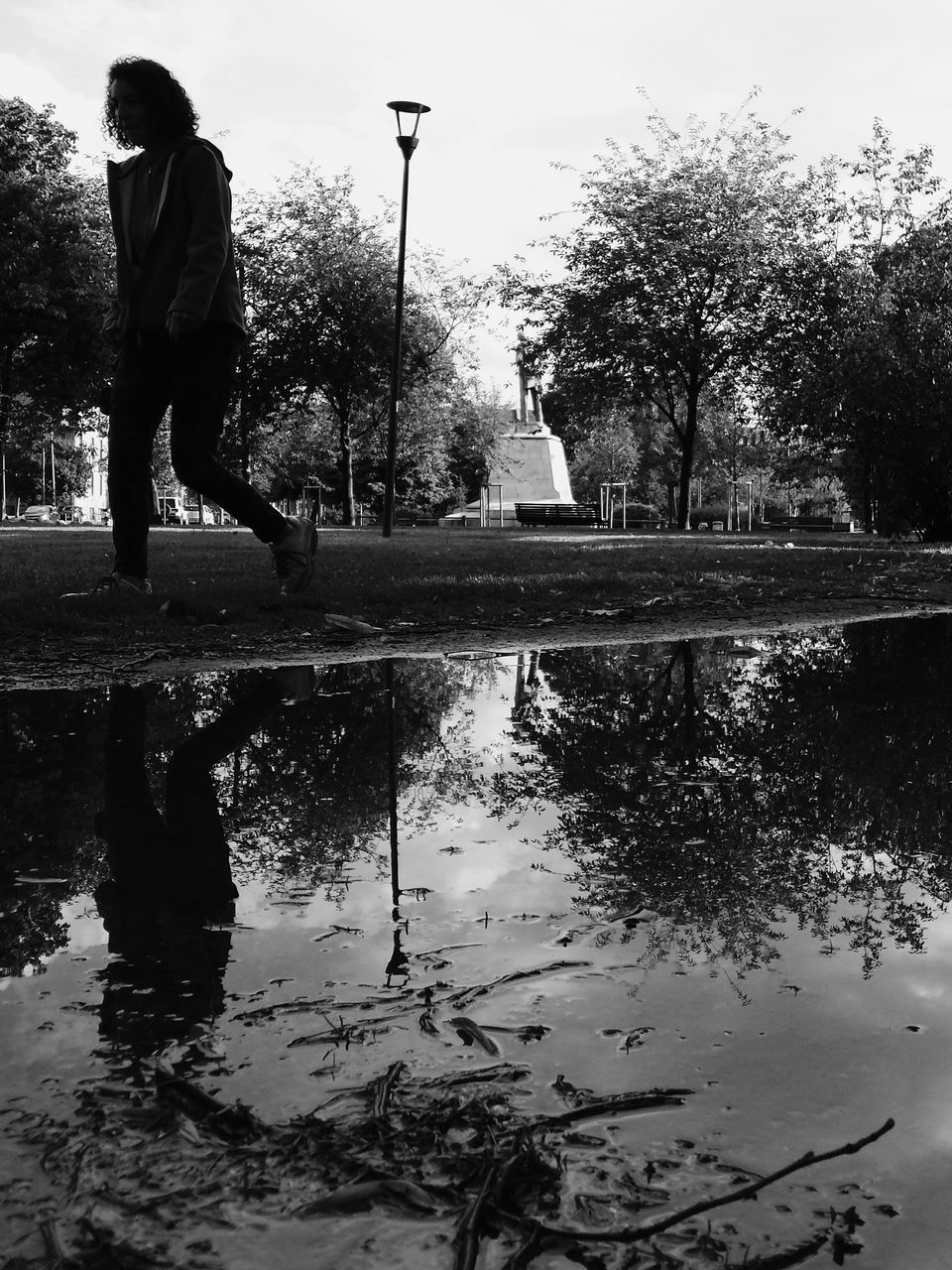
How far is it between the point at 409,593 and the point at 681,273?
32224 millimetres

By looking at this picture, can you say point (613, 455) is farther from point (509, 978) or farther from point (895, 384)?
point (509, 978)

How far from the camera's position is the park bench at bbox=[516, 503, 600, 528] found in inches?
2315

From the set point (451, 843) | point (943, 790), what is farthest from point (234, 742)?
point (943, 790)

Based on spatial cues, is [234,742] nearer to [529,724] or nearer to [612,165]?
[529,724]

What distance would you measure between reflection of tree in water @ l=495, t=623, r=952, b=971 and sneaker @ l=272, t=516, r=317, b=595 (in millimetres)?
2215

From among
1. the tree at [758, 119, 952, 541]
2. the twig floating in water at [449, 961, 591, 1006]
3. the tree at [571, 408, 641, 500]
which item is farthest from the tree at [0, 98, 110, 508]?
the tree at [571, 408, 641, 500]

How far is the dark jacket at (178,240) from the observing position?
22.5ft

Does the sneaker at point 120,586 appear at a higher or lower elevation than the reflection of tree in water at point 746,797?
higher

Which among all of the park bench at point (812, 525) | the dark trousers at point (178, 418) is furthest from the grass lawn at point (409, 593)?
the park bench at point (812, 525)

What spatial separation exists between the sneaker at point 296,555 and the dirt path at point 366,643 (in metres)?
0.60

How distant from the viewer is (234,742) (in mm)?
4164

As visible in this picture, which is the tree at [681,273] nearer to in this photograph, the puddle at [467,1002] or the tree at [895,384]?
the tree at [895,384]

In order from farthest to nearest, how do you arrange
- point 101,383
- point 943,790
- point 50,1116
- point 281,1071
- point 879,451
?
point 101,383 → point 879,451 → point 943,790 → point 281,1071 → point 50,1116

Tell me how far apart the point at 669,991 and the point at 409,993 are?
394 mm
